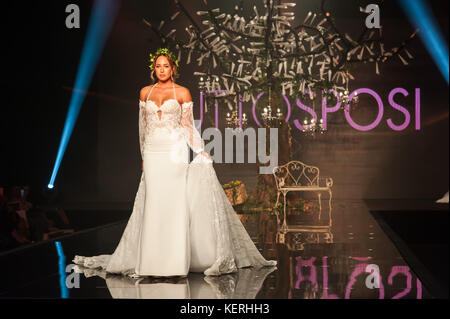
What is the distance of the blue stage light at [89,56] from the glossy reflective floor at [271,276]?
4000 millimetres

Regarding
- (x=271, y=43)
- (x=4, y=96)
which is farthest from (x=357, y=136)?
(x=4, y=96)

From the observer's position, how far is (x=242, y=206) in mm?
10648

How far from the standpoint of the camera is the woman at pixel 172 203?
4367mm

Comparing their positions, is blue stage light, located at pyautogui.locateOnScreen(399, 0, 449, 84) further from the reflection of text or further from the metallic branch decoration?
the reflection of text

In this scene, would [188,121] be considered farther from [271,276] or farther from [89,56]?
[89,56]

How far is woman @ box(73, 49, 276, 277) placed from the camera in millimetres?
4367

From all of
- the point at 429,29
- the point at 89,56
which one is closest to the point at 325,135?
the point at 429,29

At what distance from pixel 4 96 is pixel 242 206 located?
14.4ft

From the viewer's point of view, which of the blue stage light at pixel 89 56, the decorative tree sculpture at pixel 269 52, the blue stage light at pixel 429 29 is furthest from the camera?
the blue stage light at pixel 429 29

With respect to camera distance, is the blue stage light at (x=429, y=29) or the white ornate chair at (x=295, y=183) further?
the blue stage light at (x=429, y=29)

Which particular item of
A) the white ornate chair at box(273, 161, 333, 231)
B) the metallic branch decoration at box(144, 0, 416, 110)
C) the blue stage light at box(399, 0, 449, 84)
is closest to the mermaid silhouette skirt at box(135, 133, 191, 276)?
the white ornate chair at box(273, 161, 333, 231)

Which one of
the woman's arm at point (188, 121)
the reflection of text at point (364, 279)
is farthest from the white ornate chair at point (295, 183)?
the woman's arm at point (188, 121)

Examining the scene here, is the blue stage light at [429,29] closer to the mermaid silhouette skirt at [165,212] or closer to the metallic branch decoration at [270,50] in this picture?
the metallic branch decoration at [270,50]
